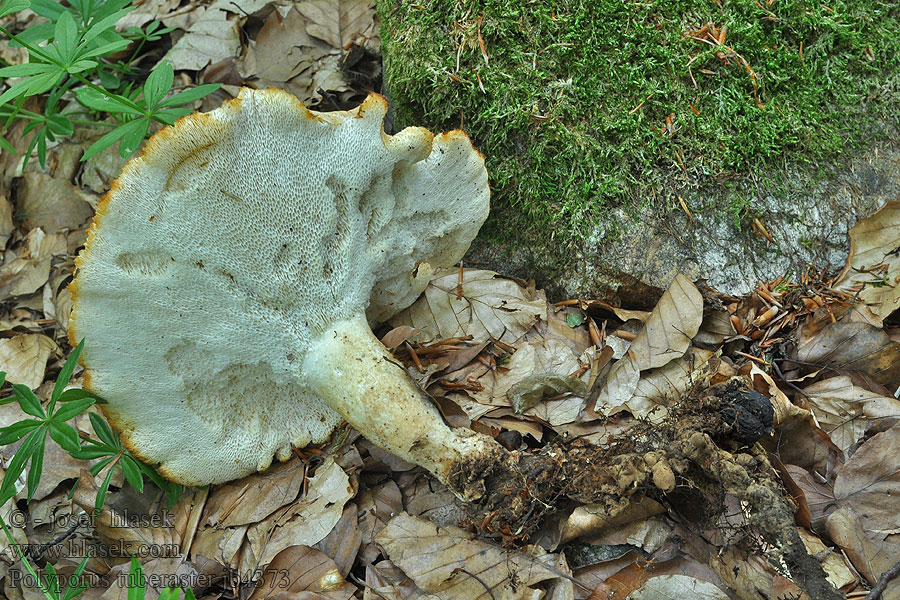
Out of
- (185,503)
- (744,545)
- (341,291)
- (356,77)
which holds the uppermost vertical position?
(356,77)

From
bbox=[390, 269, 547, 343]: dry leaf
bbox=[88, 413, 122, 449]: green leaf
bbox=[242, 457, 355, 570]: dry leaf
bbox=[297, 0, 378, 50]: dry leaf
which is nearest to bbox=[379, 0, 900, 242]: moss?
bbox=[390, 269, 547, 343]: dry leaf

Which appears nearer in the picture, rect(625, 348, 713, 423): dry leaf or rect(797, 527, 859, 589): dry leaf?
rect(797, 527, 859, 589): dry leaf

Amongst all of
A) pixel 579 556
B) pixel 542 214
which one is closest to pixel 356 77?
pixel 542 214

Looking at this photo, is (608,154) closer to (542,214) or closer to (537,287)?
(542,214)

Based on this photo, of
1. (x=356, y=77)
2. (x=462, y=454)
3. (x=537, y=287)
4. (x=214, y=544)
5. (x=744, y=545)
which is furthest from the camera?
(x=356, y=77)

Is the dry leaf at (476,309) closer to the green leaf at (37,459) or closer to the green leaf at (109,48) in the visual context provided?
the green leaf at (37,459)

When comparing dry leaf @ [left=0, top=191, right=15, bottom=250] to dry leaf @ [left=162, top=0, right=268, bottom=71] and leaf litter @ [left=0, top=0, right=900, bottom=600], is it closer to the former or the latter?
leaf litter @ [left=0, top=0, right=900, bottom=600]
